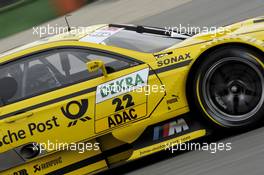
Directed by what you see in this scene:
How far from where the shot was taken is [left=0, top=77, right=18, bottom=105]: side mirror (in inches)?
234

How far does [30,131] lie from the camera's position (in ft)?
19.0

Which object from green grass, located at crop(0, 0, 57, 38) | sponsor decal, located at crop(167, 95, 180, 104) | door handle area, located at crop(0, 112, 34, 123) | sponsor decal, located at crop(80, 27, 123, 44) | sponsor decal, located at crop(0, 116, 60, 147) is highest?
sponsor decal, located at crop(80, 27, 123, 44)

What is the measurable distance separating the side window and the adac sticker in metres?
0.13

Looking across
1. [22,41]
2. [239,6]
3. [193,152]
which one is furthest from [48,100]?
[22,41]

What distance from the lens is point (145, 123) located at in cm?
577

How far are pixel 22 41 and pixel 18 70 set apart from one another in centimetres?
987

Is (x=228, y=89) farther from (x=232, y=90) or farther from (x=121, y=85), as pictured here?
(x=121, y=85)

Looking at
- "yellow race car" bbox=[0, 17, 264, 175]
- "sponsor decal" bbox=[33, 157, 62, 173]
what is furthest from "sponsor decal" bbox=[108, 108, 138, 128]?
"sponsor decal" bbox=[33, 157, 62, 173]

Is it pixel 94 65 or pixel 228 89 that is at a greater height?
pixel 94 65

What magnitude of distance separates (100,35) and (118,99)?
0.84 metres

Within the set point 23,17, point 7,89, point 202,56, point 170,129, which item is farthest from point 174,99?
point 23,17

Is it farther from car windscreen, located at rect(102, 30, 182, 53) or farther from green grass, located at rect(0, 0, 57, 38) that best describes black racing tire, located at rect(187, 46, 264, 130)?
green grass, located at rect(0, 0, 57, 38)

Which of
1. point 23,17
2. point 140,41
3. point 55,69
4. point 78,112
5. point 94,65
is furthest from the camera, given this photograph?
point 23,17

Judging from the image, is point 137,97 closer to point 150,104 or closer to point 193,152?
point 150,104
